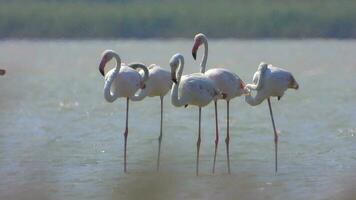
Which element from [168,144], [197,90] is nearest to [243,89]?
[197,90]

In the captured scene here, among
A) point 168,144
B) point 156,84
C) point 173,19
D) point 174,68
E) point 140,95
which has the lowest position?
point 168,144

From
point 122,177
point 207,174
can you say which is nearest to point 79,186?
point 122,177

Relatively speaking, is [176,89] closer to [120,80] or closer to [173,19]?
[120,80]

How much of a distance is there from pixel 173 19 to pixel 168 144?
20265 millimetres

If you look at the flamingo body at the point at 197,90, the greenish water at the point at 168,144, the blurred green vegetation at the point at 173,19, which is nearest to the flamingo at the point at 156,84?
the flamingo body at the point at 197,90

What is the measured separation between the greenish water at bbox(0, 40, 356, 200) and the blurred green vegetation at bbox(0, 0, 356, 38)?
483 centimetres

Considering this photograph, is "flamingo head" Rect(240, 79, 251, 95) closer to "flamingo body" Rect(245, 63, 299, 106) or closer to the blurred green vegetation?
"flamingo body" Rect(245, 63, 299, 106)

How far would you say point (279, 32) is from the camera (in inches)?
1243

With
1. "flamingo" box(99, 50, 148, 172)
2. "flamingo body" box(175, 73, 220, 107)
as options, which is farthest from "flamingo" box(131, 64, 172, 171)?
"flamingo body" box(175, 73, 220, 107)

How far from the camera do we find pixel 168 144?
39.7 ft

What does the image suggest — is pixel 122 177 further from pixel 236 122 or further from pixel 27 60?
pixel 27 60

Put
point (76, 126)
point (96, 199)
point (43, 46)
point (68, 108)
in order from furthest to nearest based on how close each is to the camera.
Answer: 1. point (43, 46)
2. point (68, 108)
3. point (76, 126)
4. point (96, 199)

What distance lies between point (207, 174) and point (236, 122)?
4.83 meters

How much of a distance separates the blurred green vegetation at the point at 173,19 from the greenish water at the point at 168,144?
4.83 metres
